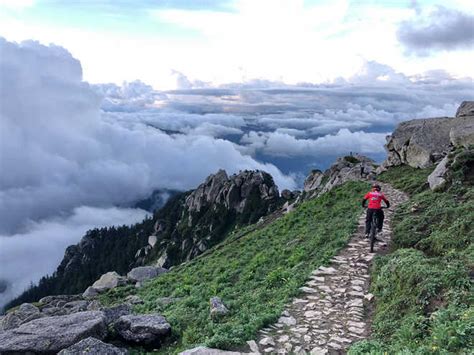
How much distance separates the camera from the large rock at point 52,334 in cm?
1181

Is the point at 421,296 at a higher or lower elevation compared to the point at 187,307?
higher

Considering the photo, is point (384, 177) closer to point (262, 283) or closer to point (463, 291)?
point (262, 283)

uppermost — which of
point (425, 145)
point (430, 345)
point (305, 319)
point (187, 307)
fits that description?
point (425, 145)

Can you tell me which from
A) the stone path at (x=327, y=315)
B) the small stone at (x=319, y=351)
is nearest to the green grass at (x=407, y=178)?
the stone path at (x=327, y=315)

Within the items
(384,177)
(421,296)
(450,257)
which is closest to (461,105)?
(384,177)

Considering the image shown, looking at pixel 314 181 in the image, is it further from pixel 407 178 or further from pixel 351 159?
pixel 407 178

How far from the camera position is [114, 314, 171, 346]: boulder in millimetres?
12391

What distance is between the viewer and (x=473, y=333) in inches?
330

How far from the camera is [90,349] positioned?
10609 millimetres

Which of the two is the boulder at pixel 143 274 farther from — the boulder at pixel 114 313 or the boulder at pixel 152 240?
the boulder at pixel 152 240

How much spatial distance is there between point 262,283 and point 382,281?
5.23 m

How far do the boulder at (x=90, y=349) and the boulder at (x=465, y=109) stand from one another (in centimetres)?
5280

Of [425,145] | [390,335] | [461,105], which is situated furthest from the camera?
[461,105]

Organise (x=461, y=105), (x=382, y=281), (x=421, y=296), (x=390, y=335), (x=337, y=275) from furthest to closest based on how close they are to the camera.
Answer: (x=461, y=105)
(x=337, y=275)
(x=382, y=281)
(x=421, y=296)
(x=390, y=335)
